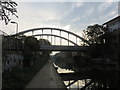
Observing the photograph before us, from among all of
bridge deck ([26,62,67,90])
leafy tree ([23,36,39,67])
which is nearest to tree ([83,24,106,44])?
leafy tree ([23,36,39,67])

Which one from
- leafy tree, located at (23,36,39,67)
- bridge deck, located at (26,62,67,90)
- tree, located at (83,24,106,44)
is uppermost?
tree, located at (83,24,106,44)

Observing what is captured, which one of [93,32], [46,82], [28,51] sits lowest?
[46,82]

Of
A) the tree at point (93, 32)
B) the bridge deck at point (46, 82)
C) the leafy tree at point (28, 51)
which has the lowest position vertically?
the bridge deck at point (46, 82)

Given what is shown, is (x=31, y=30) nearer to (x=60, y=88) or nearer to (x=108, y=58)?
(x=108, y=58)

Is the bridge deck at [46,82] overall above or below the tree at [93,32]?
below

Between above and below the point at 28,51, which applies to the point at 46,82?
below

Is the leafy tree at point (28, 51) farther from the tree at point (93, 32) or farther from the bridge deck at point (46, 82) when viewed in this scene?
the tree at point (93, 32)

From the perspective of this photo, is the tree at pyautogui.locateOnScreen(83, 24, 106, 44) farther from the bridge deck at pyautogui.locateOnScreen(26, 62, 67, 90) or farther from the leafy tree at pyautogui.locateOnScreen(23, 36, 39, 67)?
the bridge deck at pyautogui.locateOnScreen(26, 62, 67, 90)

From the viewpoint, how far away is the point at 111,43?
5675 cm

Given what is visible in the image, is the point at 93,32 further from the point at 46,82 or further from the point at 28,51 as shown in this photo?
the point at 46,82

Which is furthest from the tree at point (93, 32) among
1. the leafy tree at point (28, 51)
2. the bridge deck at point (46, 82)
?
the bridge deck at point (46, 82)

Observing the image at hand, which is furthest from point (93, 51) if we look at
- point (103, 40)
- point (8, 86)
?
point (8, 86)

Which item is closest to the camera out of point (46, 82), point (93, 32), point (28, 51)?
point (46, 82)

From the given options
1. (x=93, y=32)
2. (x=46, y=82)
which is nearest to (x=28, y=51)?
(x=46, y=82)
